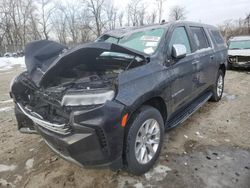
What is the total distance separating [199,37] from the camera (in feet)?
13.6

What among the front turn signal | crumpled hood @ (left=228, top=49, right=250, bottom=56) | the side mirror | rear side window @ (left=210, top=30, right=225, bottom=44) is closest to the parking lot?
the front turn signal

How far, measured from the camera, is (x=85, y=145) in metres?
2.00

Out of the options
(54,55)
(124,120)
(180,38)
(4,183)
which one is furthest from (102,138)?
(180,38)

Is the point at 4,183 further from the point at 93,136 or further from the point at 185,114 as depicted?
the point at 185,114

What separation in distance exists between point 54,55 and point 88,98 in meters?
1.83

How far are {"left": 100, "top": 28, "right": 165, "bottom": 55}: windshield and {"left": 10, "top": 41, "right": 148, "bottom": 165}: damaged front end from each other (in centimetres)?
30

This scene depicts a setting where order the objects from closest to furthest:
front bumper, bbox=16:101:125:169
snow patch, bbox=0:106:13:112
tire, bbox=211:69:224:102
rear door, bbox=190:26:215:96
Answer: front bumper, bbox=16:101:125:169 → rear door, bbox=190:26:215:96 → tire, bbox=211:69:224:102 → snow patch, bbox=0:106:13:112

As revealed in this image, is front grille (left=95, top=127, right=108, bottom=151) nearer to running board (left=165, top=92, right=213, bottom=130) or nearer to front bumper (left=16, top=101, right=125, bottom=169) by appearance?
front bumper (left=16, top=101, right=125, bottom=169)

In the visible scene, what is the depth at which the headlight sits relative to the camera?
198cm

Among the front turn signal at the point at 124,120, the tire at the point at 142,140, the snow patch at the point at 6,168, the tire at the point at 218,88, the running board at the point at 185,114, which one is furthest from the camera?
the tire at the point at 218,88

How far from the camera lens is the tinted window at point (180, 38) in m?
3.18

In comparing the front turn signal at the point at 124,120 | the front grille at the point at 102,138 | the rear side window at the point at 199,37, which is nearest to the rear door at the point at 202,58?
the rear side window at the point at 199,37

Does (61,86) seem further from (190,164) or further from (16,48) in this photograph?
(16,48)

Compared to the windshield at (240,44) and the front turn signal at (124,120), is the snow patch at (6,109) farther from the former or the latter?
the windshield at (240,44)
